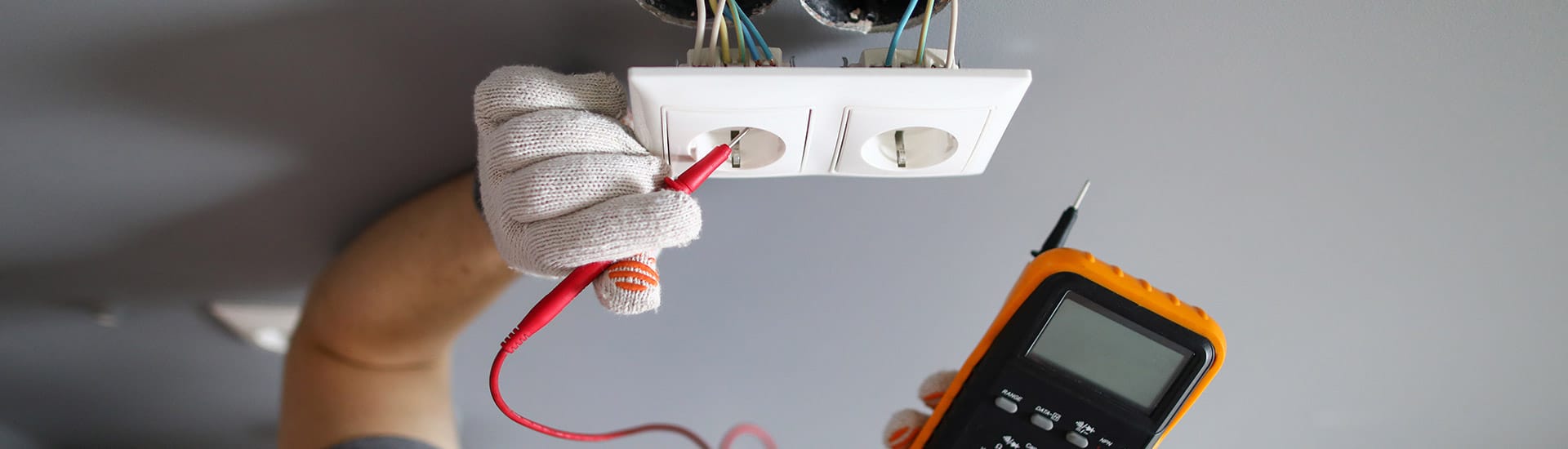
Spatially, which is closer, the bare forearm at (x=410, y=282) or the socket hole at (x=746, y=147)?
the socket hole at (x=746, y=147)

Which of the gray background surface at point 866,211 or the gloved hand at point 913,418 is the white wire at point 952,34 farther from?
the gloved hand at point 913,418

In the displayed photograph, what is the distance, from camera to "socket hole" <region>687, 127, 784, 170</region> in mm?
477

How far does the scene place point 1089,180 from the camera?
609 millimetres

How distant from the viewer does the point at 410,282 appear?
0.70 m

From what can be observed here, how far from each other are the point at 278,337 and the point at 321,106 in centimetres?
39

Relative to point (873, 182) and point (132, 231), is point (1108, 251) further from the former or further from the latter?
point (132, 231)

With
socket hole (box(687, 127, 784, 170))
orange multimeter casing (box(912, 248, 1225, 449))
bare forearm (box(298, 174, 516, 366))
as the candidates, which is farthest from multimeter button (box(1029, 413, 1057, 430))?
bare forearm (box(298, 174, 516, 366))

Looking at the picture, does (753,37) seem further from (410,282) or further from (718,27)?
(410,282)

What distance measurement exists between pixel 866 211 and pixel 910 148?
0.48 feet

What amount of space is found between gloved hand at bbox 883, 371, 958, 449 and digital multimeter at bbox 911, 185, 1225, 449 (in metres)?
0.04

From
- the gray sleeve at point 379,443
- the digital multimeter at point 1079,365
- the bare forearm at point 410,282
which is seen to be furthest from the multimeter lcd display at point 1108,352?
the gray sleeve at point 379,443

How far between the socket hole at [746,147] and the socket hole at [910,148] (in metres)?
0.06

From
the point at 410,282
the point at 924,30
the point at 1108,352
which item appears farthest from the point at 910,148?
the point at 410,282

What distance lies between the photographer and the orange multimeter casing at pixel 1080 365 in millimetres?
502
